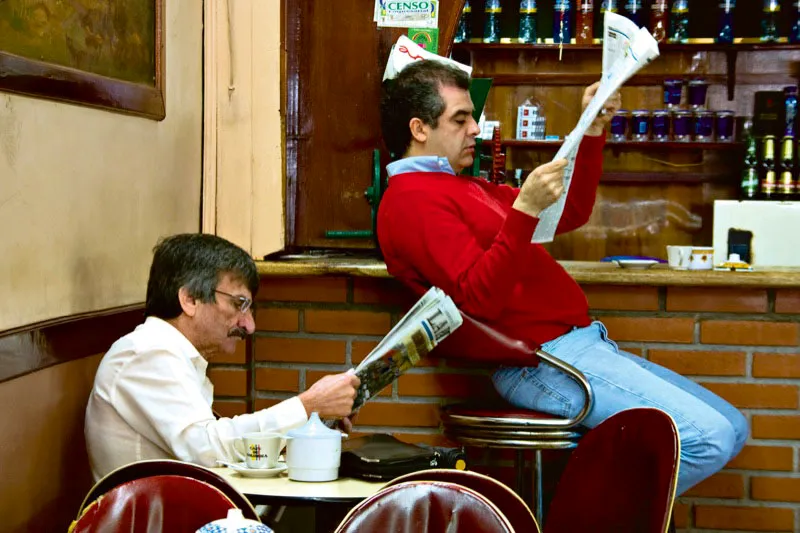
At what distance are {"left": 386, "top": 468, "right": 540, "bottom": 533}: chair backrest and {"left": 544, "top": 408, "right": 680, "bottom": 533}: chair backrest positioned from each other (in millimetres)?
193

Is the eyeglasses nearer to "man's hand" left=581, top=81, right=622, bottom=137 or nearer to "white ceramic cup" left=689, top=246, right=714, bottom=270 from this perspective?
"man's hand" left=581, top=81, right=622, bottom=137

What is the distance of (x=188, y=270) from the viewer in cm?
216

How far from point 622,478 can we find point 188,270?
3.21 feet

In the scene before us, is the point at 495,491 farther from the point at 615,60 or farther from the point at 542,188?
the point at 615,60

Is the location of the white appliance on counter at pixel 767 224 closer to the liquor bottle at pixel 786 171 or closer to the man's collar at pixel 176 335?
the liquor bottle at pixel 786 171

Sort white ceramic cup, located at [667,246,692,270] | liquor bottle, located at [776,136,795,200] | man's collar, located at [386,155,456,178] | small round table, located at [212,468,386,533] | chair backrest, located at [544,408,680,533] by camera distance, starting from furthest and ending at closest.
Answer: liquor bottle, located at [776,136,795,200]
white ceramic cup, located at [667,246,692,270]
man's collar, located at [386,155,456,178]
small round table, located at [212,468,386,533]
chair backrest, located at [544,408,680,533]

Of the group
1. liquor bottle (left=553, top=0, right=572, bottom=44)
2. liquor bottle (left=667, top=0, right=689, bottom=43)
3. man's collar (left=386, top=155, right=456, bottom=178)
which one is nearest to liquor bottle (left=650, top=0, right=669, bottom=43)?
liquor bottle (left=667, top=0, right=689, bottom=43)

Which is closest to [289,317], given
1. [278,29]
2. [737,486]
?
[278,29]

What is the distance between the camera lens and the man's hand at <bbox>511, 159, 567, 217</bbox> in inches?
89.1

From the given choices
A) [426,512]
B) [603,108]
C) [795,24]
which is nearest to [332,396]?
[426,512]

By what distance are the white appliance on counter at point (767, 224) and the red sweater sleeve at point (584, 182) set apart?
1.83m

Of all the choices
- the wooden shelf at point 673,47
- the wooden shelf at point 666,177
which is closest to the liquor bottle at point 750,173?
the wooden shelf at point 666,177

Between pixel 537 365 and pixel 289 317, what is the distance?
0.77 m

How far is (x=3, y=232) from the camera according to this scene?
1974mm
